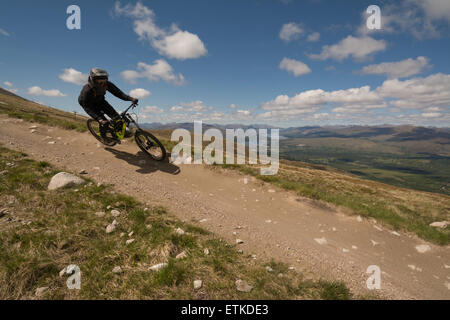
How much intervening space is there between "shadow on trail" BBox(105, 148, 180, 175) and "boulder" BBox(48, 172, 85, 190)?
10.7 ft

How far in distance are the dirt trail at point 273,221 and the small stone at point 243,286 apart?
161 cm

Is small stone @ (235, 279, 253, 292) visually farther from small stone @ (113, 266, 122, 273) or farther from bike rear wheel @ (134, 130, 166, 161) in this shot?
bike rear wheel @ (134, 130, 166, 161)

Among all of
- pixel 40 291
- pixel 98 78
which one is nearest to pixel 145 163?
pixel 98 78

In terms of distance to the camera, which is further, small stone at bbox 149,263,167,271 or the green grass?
small stone at bbox 149,263,167,271

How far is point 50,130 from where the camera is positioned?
624 inches

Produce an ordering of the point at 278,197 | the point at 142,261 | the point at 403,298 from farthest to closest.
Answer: the point at 278,197 < the point at 403,298 < the point at 142,261

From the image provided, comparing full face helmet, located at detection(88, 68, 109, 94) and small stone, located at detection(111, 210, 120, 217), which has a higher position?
full face helmet, located at detection(88, 68, 109, 94)

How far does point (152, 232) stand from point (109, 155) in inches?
360

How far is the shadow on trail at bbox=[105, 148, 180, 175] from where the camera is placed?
38.3 ft


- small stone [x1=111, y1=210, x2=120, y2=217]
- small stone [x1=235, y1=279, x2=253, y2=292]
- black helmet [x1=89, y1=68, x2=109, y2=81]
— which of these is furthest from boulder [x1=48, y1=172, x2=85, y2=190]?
small stone [x1=235, y1=279, x2=253, y2=292]

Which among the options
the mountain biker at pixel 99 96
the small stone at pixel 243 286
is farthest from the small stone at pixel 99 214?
the mountain biker at pixel 99 96

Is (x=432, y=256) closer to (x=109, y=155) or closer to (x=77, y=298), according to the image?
(x=77, y=298)
